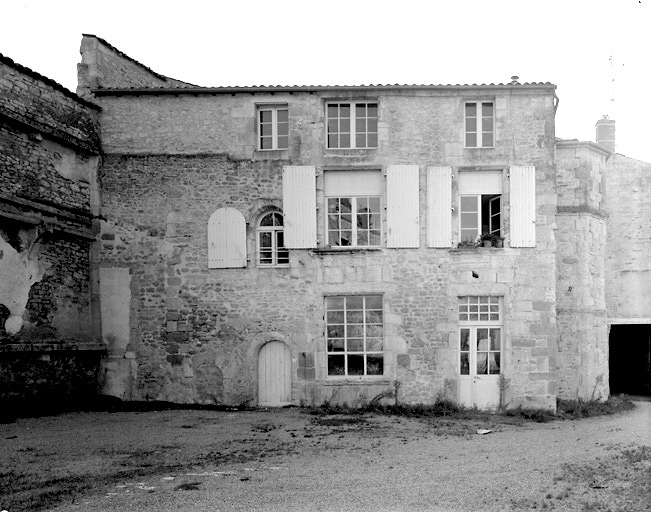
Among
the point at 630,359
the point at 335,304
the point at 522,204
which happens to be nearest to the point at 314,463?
the point at 335,304

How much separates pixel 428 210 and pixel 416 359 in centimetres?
314

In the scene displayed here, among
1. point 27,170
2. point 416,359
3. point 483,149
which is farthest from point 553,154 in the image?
point 27,170

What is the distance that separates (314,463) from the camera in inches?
326

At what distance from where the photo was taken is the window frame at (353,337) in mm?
13055

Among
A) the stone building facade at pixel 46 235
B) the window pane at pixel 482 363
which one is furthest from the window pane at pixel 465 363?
the stone building facade at pixel 46 235

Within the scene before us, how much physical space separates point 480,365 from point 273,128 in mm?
6695

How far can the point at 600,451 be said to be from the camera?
9.18 metres

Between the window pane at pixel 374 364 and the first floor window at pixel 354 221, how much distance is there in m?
2.37

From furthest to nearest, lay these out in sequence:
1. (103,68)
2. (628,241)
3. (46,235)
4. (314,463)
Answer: (628,241)
(103,68)
(46,235)
(314,463)

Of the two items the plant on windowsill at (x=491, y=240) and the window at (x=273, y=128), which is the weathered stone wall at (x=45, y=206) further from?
the plant on windowsill at (x=491, y=240)

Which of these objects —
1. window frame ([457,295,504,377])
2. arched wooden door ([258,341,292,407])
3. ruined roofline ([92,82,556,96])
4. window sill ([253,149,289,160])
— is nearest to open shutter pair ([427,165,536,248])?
window frame ([457,295,504,377])

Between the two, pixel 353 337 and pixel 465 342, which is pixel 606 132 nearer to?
pixel 465 342

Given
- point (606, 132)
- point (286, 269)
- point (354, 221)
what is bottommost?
point (286, 269)

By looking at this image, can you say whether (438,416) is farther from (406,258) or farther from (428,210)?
(428,210)
